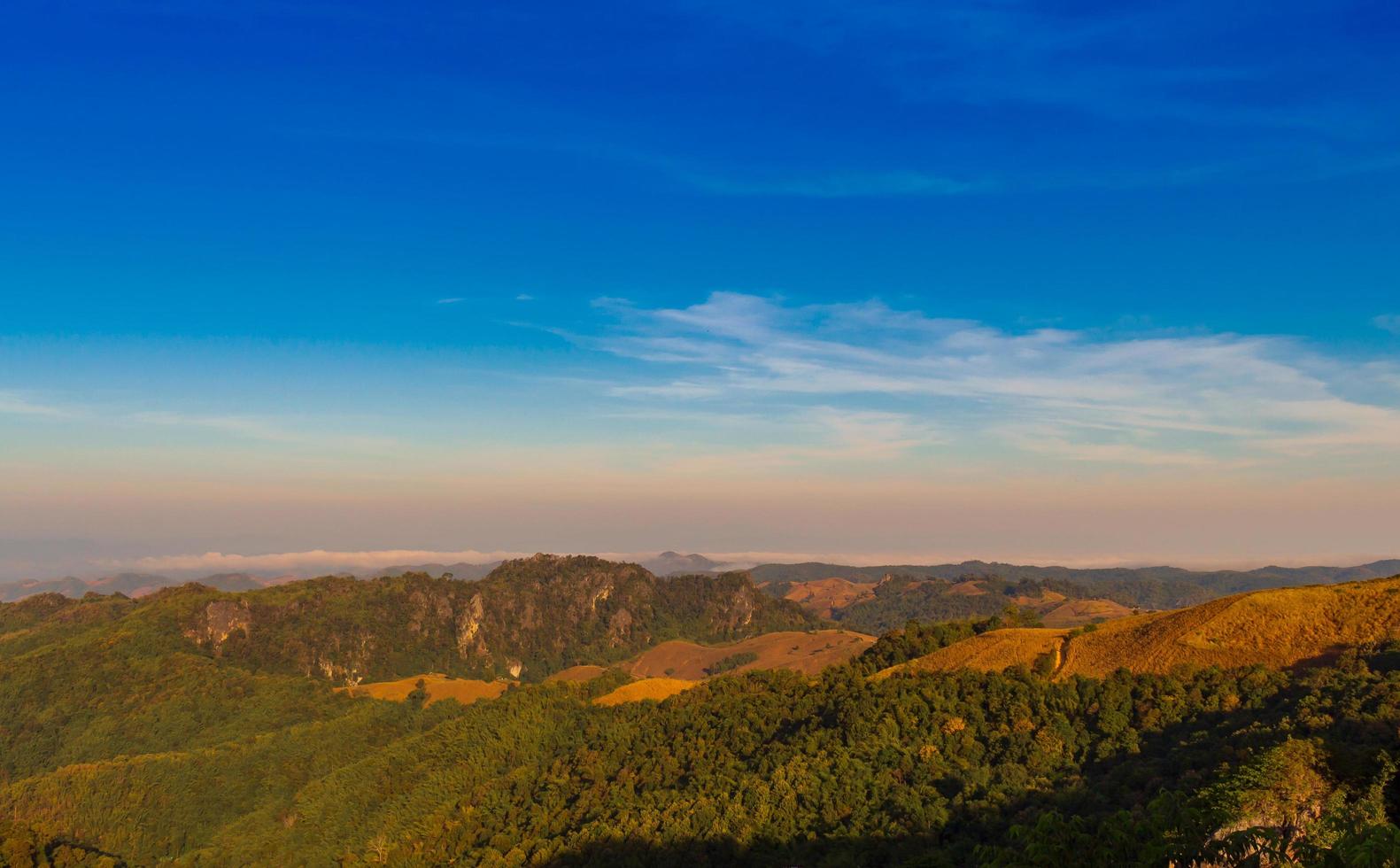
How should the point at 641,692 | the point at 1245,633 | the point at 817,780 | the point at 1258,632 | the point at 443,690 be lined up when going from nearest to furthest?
the point at 1258,632
the point at 1245,633
the point at 817,780
the point at 641,692
the point at 443,690

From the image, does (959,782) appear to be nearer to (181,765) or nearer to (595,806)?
(595,806)

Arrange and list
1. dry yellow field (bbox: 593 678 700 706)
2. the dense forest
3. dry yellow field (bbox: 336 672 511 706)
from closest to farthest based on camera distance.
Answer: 1. the dense forest
2. dry yellow field (bbox: 593 678 700 706)
3. dry yellow field (bbox: 336 672 511 706)

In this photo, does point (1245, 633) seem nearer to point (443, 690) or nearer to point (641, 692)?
point (641, 692)

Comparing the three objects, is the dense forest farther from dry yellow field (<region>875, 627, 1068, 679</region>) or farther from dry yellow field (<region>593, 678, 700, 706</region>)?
dry yellow field (<region>593, 678, 700, 706</region>)

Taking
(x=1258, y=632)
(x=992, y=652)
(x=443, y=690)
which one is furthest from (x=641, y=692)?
(x=1258, y=632)

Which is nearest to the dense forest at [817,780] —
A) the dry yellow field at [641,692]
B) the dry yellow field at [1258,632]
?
the dry yellow field at [1258,632]

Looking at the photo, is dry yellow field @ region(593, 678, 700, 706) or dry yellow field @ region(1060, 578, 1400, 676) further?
dry yellow field @ region(593, 678, 700, 706)

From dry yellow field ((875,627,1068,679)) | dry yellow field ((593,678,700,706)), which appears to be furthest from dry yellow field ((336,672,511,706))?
dry yellow field ((875,627,1068,679))
